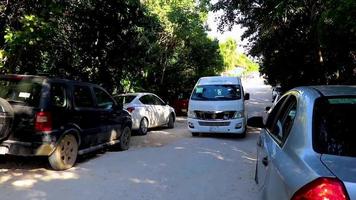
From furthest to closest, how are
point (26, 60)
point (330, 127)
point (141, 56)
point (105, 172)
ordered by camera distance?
1. point (141, 56)
2. point (26, 60)
3. point (105, 172)
4. point (330, 127)

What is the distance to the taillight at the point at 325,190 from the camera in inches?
109

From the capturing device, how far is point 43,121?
27.3 feet

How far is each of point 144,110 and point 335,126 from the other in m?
13.0

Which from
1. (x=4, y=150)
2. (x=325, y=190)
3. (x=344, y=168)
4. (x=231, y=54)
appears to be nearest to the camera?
(x=325, y=190)

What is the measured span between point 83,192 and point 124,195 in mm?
642


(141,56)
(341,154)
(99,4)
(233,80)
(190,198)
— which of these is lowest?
(190,198)

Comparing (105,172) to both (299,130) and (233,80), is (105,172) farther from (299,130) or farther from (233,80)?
(233,80)

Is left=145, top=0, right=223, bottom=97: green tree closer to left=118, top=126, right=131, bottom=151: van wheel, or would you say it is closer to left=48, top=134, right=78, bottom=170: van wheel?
left=118, top=126, right=131, bottom=151: van wheel

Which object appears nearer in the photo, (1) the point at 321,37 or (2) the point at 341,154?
(2) the point at 341,154

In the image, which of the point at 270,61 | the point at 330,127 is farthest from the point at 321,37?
the point at 270,61

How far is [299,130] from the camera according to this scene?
3602 mm

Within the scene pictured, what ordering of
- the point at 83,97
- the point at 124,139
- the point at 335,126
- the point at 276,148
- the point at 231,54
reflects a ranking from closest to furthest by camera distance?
the point at 335,126
the point at 276,148
the point at 83,97
the point at 124,139
the point at 231,54

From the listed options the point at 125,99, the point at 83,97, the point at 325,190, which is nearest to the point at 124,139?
the point at 83,97

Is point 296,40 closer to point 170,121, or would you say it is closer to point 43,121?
point 170,121
